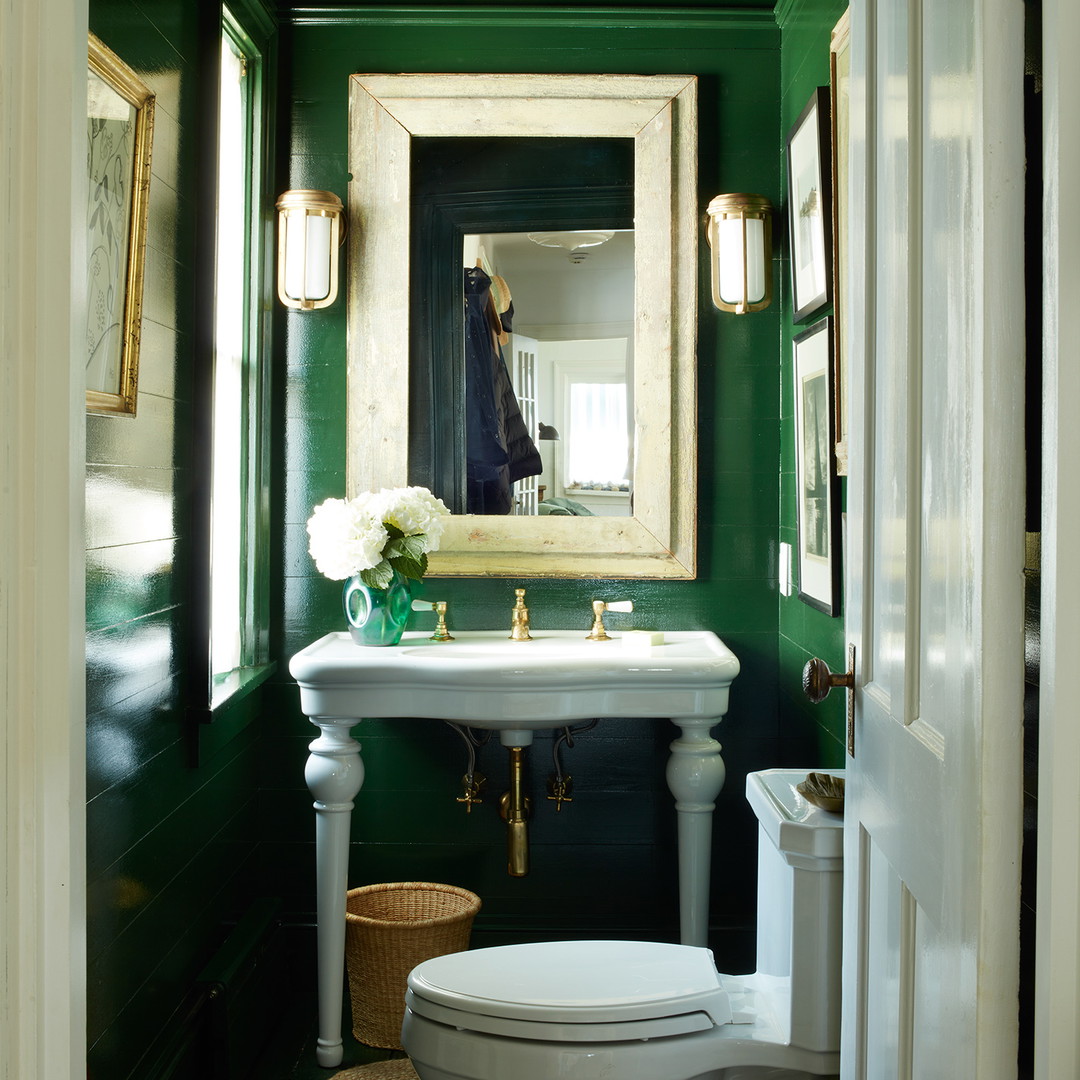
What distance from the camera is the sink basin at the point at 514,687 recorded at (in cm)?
235

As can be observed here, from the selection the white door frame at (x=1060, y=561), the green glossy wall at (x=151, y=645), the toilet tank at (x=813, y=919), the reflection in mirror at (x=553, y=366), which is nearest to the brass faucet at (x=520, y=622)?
the reflection in mirror at (x=553, y=366)

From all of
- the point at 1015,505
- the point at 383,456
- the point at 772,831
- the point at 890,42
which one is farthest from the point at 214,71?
the point at 1015,505

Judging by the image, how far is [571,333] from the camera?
9.21 feet

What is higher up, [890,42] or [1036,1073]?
[890,42]

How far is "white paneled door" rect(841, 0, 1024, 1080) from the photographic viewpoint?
82cm

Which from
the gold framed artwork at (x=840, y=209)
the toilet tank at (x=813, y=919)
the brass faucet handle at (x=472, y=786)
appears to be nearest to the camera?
the toilet tank at (x=813, y=919)

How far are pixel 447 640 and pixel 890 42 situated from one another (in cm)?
186

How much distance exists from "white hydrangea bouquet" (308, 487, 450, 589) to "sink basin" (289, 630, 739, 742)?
22 cm

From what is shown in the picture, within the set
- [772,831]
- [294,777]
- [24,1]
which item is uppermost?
[24,1]

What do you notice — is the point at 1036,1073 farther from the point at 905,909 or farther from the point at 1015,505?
the point at 1015,505

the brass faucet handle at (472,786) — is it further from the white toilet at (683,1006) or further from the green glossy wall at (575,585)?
the white toilet at (683,1006)

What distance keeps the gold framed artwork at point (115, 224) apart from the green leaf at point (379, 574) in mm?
799

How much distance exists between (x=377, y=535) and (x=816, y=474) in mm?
972

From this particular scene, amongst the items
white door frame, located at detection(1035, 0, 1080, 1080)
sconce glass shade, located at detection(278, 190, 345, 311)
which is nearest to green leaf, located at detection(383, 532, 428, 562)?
sconce glass shade, located at detection(278, 190, 345, 311)
